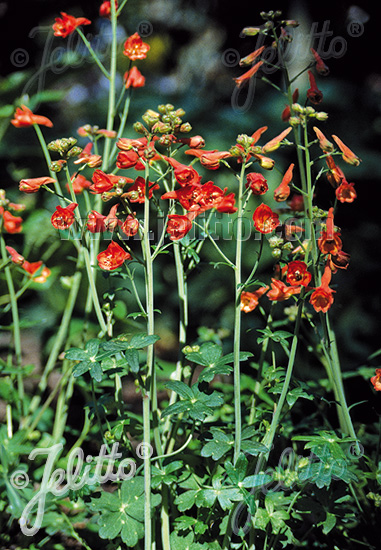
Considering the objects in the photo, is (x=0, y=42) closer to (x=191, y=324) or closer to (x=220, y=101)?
(x=220, y=101)

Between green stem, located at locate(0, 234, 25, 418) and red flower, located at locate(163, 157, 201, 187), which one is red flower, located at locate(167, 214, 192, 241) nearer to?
red flower, located at locate(163, 157, 201, 187)

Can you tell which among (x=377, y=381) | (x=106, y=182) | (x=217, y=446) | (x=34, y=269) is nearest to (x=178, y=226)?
(x=106, y=182)

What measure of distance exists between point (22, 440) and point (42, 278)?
1.54 ft

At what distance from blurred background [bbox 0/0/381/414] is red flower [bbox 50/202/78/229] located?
0.78 meters

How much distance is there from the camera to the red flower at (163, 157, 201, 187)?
1058 millimetres

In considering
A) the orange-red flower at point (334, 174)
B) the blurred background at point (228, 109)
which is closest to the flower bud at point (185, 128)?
the orange-red flower at point (334, 174)

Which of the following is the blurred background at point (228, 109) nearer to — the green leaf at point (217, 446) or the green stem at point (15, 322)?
the green stem at point (15, 322)

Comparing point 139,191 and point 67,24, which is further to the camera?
point 67,24

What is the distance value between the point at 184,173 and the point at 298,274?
0.30 metres

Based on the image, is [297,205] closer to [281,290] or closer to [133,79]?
[281,290]

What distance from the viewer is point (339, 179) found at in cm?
108

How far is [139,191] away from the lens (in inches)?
44.4

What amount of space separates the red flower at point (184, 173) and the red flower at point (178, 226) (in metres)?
0.08

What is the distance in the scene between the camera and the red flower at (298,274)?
103cm
